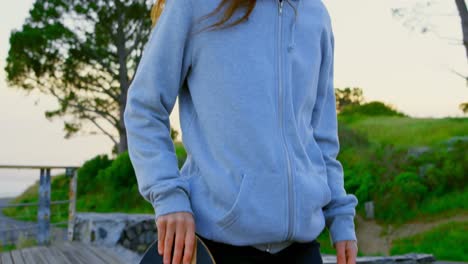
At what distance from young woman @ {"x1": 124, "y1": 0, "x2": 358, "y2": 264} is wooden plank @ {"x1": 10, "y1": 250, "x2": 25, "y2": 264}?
4832mm

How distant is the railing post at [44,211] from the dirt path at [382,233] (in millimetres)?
4193

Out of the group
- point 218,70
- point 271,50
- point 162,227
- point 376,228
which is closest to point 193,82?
point 218,70

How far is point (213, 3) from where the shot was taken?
1066 mm

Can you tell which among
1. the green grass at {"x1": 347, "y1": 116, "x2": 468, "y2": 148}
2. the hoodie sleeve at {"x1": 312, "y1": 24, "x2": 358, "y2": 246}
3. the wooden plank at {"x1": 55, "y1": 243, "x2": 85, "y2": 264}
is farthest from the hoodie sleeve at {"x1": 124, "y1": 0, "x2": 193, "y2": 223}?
the green grass at {"x1": 347, "y1": 116, "x2": 468, "y2": 148}

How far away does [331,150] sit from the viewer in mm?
1255

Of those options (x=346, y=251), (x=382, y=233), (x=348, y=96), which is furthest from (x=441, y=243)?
(x=348, y=96)

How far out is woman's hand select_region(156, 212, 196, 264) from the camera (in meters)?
0.95

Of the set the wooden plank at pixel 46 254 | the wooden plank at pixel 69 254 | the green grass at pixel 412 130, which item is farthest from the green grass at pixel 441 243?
the wooden plank at pixel 46 254

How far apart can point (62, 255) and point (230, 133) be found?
16.9ft

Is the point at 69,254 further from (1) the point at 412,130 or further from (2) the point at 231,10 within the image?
(1) the point at 412,130

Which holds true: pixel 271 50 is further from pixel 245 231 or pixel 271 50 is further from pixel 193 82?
pixel 245 231

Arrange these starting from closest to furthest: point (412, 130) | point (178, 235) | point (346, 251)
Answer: point (178, 235) < point (346, 251) < point (412, 130)

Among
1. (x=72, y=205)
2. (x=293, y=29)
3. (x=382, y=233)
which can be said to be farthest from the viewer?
(x=382, y=233)

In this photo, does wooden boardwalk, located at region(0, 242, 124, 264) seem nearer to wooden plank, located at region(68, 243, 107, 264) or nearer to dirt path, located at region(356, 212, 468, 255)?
wooden plank, located at region(68, 243, 107, 264)
